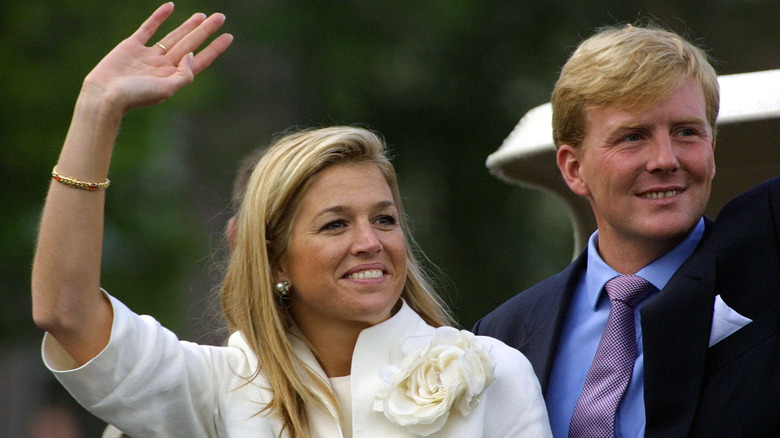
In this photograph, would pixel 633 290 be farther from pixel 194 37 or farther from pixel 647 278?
pixel 194 37

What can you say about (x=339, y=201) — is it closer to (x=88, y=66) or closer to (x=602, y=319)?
(x=602, y=319)

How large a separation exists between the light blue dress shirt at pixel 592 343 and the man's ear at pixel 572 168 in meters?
0.17

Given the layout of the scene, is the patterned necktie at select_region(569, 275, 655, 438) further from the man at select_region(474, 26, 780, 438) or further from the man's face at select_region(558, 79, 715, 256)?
the man's face at select_region(558, 79, 715, 256)

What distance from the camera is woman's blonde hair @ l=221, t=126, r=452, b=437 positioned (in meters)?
3.18

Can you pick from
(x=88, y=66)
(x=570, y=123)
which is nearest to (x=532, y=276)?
(x=88, y=66)

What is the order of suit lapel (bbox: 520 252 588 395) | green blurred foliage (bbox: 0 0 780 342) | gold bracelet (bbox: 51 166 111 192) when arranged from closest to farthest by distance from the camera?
1. gold bracelet (bbox: 51 166 111 192)
2. suit lapel (bbox: 520 252 588 395)
3. green blurred foliage (bbox: 0 0 780 342)

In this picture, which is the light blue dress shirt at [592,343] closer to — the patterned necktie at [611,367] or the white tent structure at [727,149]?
the patterned necktie at [611,367]

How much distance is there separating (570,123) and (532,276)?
7.75m

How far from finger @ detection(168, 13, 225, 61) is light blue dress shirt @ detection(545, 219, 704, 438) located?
1.32 meters

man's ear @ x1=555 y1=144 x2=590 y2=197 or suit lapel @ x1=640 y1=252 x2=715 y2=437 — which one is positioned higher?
man's ear @ x1=555 y1=144 x2=590 y2=197

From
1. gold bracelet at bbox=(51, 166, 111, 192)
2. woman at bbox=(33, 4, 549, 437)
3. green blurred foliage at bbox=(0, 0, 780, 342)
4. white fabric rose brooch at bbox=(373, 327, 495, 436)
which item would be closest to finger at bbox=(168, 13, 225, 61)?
woman at bbox=(33, 4, 549, 437)

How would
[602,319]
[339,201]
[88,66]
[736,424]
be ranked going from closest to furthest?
[736,424] → [339,201] → [602,319] → [88,66]

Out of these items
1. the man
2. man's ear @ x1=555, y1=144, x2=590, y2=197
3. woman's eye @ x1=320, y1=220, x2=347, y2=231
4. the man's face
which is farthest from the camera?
man's ear @ x1=555, y1=144, x2=590, y2=197

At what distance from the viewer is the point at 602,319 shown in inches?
140
